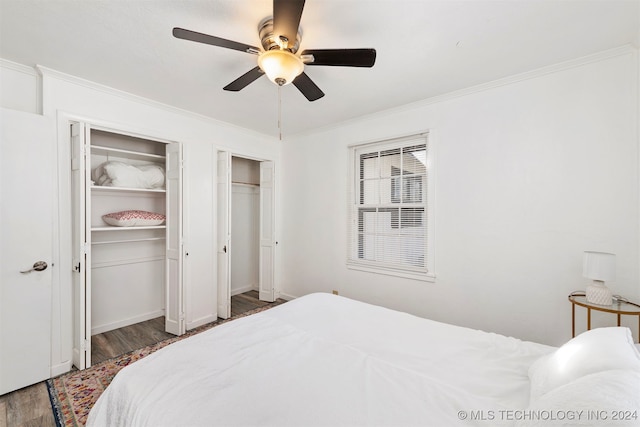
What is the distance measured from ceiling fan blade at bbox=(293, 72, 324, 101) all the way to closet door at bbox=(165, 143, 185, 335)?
6.20 feet

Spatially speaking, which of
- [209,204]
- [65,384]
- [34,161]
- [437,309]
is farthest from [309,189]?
[65,384]

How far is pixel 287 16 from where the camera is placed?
4.52ft

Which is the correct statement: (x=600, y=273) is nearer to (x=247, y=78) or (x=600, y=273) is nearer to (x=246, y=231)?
(x=247, y=78)

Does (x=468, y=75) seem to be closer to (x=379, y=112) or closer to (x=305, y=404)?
(x=379, y=112)

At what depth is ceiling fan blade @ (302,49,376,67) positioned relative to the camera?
1587mm

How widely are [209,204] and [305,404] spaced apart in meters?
2.91

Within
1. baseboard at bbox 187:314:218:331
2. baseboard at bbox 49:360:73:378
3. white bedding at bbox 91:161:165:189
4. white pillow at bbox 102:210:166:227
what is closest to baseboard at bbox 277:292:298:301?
baseboard at bbox 187:314:218:331

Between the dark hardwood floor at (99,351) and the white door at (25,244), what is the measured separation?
0.14 metres

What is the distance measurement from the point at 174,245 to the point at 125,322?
116cm

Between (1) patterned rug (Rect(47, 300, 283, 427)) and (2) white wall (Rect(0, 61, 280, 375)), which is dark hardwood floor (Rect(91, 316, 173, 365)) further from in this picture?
(2) white wall (Rect(0, 61, 280, 375))

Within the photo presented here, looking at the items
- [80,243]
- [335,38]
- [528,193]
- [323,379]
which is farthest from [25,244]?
[528,193]

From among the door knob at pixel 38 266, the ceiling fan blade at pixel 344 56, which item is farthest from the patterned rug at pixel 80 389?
the ceiling fan blade at pixel 344 56

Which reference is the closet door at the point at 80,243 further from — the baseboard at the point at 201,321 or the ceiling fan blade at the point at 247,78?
the ceiling fan blade at the point at 247,78

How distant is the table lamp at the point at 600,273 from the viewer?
1.85 m
